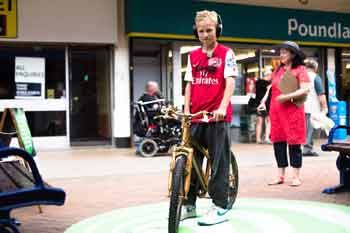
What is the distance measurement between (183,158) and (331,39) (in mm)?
11458

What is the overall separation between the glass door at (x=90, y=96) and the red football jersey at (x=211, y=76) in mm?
8137

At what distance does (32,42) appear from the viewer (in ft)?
38.1

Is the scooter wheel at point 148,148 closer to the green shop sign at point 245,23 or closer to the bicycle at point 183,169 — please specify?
the green shop sign at point 245,23

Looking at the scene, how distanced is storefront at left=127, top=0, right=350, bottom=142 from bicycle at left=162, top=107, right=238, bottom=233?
25.9 feet

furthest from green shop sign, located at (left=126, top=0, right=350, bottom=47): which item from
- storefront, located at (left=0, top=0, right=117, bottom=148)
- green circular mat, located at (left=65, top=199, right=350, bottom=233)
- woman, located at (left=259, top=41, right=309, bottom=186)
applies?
green circular mat, located at (left=65, top=199, right=350, bottom=233)

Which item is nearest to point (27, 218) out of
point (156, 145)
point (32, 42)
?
point (156, 145)

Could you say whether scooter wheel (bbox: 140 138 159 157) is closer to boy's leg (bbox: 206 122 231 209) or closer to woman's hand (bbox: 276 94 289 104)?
woman's hand (bbox: 276 94 289 104)

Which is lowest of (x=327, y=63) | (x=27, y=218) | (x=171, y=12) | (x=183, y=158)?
(x=27, y=218)

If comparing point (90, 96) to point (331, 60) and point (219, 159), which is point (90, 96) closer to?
point (331, 60)

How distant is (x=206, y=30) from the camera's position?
452cm

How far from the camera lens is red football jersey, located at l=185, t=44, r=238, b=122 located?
179 inches

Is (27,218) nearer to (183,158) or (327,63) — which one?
(183,158)

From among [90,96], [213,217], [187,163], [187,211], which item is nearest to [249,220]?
[213,217]

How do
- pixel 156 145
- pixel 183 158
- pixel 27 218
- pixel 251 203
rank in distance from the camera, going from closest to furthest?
pixel 183 158 → pixel 27 218 → pixel 251 203 → pixel 156 145
